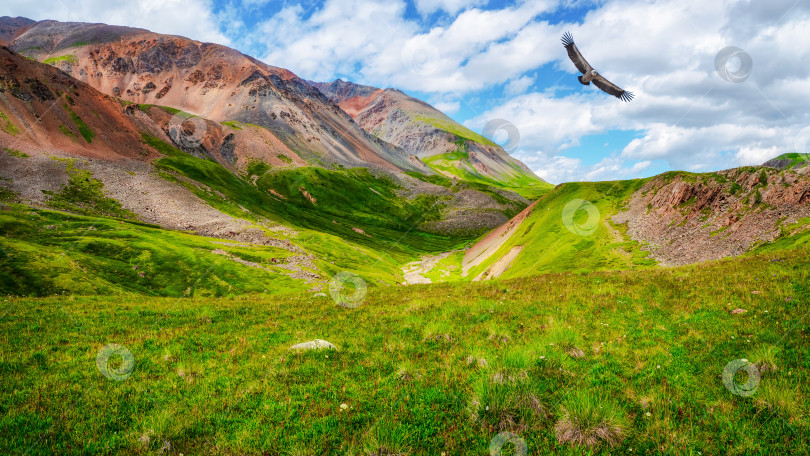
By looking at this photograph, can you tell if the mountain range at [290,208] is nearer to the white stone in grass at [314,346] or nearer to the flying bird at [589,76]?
the flying bird at [589,76]

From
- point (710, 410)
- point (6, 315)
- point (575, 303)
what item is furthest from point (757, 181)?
point (6, 315)

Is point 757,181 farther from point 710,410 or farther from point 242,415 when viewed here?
point 242,415

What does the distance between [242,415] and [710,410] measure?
10493mm

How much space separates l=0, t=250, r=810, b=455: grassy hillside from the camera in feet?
22.9

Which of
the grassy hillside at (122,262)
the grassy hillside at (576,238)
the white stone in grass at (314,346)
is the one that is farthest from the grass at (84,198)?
the white stone in grass at (314,346)

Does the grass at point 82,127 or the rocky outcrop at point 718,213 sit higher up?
the rocky outcrop at point 718,213

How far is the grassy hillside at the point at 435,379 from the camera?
697 cm

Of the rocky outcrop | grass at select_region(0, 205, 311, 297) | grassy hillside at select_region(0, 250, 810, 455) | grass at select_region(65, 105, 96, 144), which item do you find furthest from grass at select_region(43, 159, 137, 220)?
the rocky outcrop

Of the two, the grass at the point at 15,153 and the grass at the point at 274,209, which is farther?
the grass at the point at 274,209

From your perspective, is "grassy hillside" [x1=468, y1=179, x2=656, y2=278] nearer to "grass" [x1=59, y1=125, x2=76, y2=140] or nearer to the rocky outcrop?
the rocky outcrop

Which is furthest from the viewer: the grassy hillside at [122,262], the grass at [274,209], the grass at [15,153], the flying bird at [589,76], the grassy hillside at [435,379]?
the grass at [274,209]

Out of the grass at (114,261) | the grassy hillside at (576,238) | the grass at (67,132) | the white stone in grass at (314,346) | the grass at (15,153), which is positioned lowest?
the grass at (114,261)

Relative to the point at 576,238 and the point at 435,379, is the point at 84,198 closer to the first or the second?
the point at 435,379

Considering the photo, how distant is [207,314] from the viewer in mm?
18344
